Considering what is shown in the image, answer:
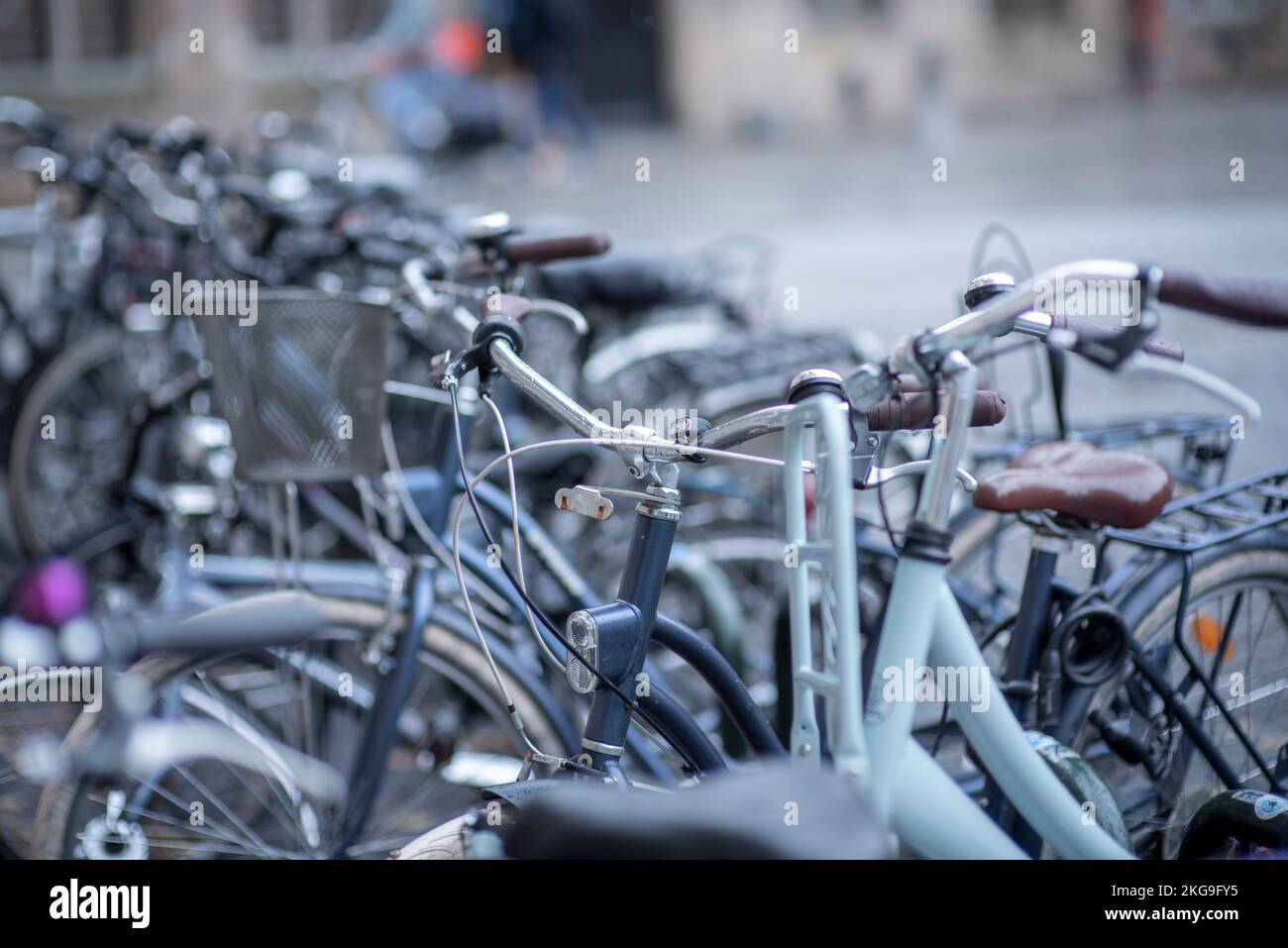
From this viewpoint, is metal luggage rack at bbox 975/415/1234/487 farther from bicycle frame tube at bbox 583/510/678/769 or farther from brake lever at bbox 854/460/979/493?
bicycle frame tube at bbox 583/510/678/769

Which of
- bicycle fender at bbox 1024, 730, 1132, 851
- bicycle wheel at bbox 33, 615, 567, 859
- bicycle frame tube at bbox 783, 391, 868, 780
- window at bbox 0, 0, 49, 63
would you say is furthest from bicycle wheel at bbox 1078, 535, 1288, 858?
window at bbox 0, 0, 49, 63

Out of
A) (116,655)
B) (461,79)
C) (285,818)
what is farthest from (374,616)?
(461,79)

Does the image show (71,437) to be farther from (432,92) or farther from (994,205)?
(432,92)

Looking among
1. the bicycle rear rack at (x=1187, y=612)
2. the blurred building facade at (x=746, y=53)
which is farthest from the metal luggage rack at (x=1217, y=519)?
the blurred building facade at (x=746, y=53)

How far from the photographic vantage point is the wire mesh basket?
2.47m

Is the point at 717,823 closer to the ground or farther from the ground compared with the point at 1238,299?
closer to the ground

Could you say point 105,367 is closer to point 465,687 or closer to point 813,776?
point 465,687

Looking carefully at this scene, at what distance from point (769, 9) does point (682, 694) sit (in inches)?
551

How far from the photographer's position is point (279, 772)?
2758 mm

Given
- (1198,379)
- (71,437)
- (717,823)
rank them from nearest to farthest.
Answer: (717,823)
(1198,379)
(71,437)

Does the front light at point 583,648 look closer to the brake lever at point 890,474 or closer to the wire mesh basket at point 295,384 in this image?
the brake lever at point 890,474

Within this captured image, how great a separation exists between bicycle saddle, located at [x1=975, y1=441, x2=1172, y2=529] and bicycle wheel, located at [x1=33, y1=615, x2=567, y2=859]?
1021 millimetres

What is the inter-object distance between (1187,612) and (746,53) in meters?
14.6

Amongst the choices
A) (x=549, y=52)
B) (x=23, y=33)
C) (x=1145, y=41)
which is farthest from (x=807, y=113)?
(x=23, y=33)
